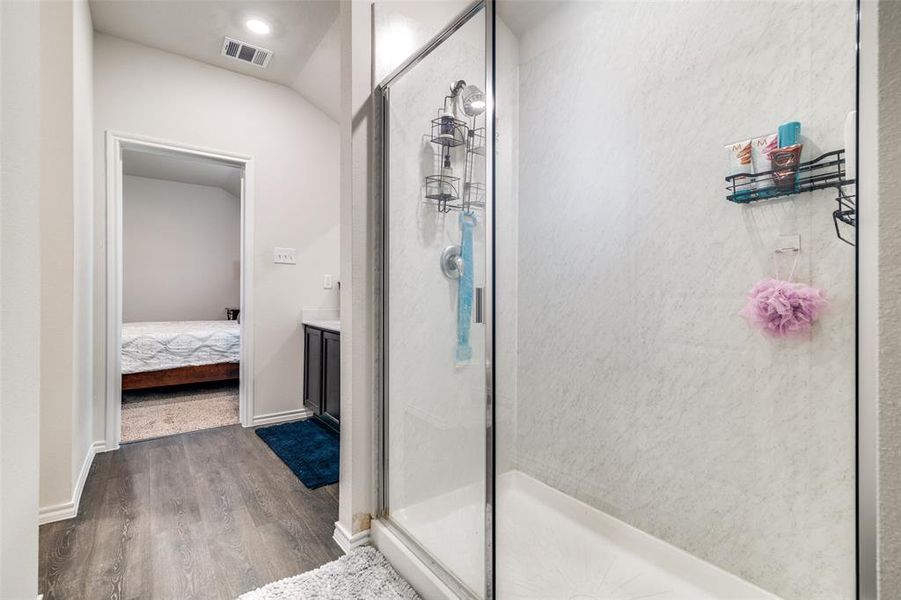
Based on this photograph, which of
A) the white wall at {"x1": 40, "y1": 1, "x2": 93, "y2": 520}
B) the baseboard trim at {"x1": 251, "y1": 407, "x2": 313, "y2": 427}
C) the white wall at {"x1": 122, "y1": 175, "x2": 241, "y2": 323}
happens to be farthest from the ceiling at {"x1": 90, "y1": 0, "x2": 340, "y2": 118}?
the white wall at {"x1": 122, "y1": 175, "x2": 241, "y2": 323}

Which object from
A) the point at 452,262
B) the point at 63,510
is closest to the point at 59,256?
the point at 63,510

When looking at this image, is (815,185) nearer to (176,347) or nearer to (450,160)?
(450,160)

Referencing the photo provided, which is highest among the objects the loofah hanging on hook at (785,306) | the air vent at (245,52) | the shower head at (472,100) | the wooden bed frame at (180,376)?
the air vent at (245,52)

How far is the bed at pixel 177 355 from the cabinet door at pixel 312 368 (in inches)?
36.5

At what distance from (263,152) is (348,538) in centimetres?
279

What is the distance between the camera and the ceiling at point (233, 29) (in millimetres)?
2443

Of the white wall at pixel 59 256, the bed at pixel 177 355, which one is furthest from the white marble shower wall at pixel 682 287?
the bed at pixel 177 355

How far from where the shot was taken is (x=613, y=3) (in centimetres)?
181

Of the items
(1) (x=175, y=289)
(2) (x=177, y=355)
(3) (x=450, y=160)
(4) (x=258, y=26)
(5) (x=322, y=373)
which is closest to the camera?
(3) (x=450, y=160)

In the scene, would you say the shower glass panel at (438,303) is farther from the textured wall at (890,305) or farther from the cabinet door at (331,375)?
the cabinet door at (331,375)

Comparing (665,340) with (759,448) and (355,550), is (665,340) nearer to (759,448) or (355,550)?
(759,448)

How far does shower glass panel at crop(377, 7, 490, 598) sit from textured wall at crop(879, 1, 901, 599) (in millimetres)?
869

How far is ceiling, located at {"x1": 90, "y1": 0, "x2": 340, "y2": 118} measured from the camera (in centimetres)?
244

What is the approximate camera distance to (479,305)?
1.33 meters
